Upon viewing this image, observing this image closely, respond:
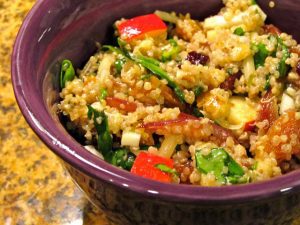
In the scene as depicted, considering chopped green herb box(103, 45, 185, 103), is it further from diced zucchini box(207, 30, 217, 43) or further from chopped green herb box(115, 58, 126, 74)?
diced zucchini box(207, 30, 217, 43)

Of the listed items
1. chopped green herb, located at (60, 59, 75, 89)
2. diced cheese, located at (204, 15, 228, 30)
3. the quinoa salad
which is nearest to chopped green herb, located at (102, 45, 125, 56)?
the quinoa salad

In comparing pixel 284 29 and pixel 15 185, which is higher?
pixel 284 29

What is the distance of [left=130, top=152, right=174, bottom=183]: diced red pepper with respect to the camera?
104 centimetres

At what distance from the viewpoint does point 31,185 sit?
138 centimetres

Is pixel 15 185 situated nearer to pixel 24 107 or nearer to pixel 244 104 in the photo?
pixel 24 107

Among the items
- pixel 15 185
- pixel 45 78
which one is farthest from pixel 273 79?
pixel 15 185

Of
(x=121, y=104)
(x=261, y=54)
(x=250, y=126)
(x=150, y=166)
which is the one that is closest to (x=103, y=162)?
(x=150, y=166)

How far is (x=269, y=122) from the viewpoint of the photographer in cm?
115

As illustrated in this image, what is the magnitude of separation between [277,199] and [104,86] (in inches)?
17.8

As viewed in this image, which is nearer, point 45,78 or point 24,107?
point 24,107

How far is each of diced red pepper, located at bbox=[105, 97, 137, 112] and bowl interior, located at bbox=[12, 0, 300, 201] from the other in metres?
0.12

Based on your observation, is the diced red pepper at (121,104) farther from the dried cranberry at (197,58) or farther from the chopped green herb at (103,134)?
the dried cranberry at (197,58)

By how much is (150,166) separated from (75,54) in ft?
1.18

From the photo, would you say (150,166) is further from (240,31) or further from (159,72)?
(240,31)
